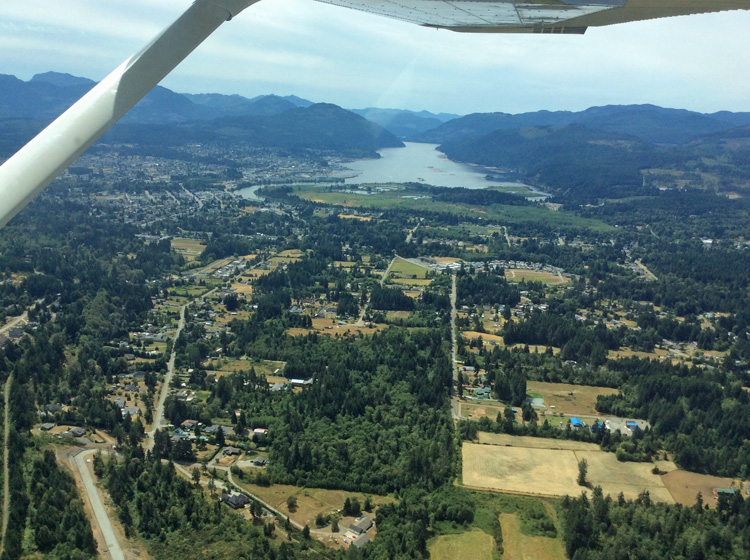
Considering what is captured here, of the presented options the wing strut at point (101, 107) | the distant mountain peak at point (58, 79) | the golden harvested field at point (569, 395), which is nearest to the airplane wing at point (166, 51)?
the wing strut at point (101, 107)

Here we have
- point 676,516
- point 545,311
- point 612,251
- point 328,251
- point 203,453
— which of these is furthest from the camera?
point 612,251

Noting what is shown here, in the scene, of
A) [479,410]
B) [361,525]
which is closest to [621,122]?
[479,410]

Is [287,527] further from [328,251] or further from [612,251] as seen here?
[612,251]

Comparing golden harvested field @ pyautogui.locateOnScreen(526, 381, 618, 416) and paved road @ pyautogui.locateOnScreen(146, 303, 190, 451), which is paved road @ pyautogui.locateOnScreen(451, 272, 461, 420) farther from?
paved road @ pyautogui.locateOnScreen(146, 303, 190, 451)

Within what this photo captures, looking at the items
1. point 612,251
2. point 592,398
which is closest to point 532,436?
point 592,398

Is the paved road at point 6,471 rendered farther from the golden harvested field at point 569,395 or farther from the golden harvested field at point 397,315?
the golden harvested field at point 397,315

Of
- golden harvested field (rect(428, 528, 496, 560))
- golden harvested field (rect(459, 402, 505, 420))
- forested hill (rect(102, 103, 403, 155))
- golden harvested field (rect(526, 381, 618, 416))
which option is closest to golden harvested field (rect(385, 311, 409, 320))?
golden harvested field (rect(526, 381, 618, 416))
